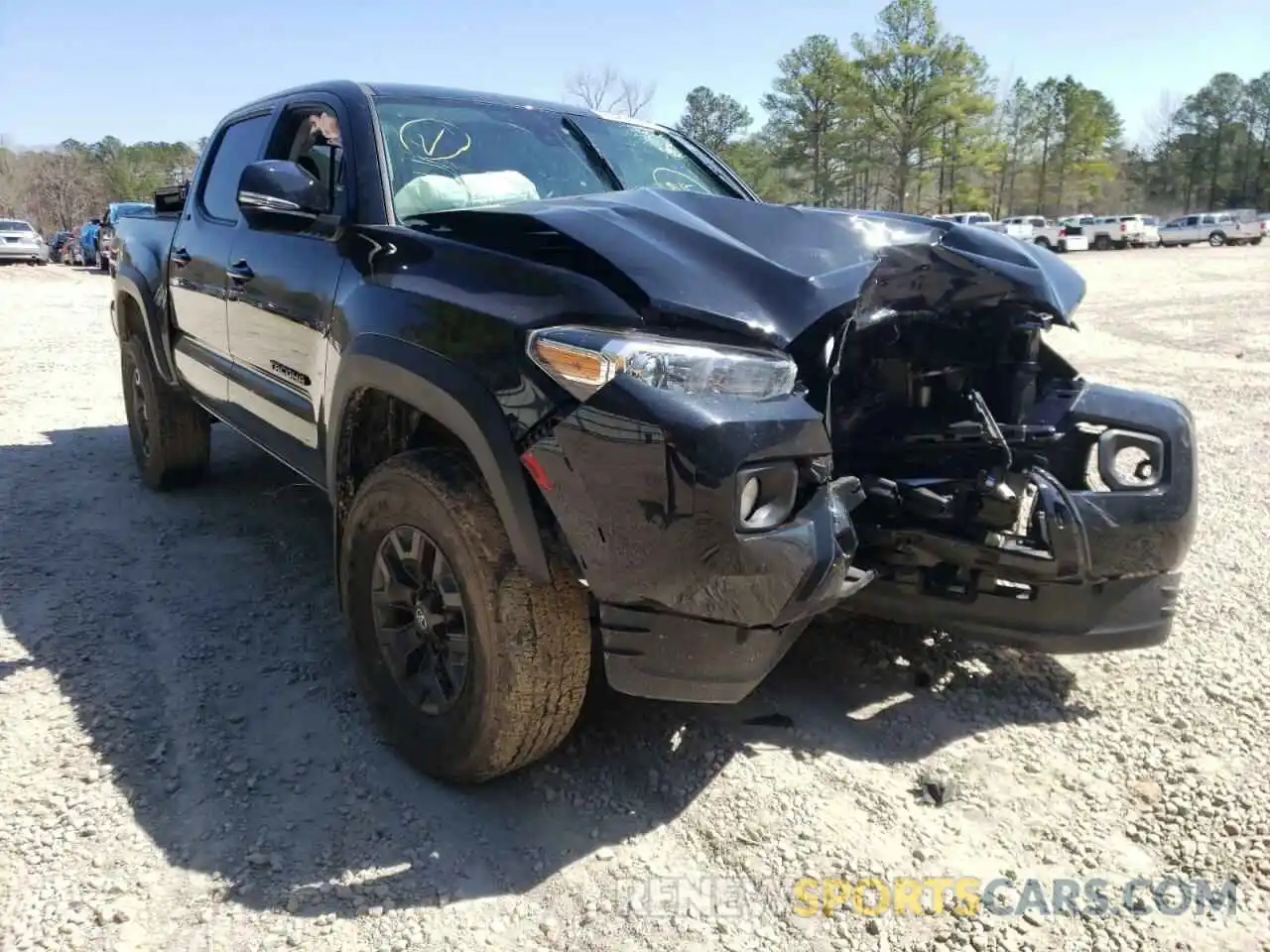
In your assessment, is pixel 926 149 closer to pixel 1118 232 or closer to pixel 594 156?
pixel 1118 232

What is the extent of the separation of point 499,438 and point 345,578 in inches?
37.2

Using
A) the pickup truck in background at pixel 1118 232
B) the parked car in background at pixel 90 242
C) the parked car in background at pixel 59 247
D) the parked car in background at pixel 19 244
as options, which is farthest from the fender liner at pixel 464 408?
the pickup truck in background at pixel 1118 232

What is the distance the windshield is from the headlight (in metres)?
1.09

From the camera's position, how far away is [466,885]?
2318 millimetres

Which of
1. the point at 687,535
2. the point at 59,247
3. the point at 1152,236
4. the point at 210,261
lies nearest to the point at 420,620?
the point at 687,535

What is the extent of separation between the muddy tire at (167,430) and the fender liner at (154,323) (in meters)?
0.18

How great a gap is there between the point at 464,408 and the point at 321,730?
1290 mm

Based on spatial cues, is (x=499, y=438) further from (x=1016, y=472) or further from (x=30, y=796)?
(x=30, y=796)

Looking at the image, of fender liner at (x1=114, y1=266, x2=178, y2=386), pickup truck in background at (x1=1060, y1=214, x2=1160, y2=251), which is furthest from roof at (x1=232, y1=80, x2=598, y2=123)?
pickup truck in background at (x1=1060, y1=214, x2=1160, y2=251)

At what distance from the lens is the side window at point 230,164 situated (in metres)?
4.16

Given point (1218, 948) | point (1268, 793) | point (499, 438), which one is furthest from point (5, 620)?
point (1268, 793)

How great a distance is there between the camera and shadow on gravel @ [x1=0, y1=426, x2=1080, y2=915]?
2.42 m

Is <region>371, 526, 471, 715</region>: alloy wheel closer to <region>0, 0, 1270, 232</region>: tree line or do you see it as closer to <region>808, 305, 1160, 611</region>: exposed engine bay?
<region>808, 305, 1160, 611</region>: exposed engine bay

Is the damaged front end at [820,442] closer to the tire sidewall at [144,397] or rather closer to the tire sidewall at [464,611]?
the tire sidewall at [464,611]
